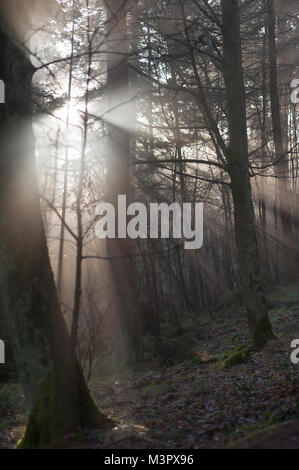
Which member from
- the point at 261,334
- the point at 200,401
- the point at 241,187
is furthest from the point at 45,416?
the point at 241,187

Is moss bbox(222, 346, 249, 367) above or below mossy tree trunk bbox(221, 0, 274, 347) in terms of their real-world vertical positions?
below

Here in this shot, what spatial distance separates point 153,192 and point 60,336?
A: 10018 mm

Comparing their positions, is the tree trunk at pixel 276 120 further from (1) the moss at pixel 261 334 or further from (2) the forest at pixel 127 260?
(1) the moss at pixel 261 334

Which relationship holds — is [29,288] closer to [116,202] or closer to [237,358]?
[237,358]

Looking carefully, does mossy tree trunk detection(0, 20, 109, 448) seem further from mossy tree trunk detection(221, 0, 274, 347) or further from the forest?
mossy tree trunk detection(221, 0, 274, 347)

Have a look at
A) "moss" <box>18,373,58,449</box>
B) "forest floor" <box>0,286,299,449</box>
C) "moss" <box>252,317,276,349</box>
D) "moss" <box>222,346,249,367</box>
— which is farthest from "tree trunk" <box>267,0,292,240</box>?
"moss" <box>18,373,58,449</box>

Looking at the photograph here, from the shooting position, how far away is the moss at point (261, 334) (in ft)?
31.8

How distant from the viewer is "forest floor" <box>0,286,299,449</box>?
5.37 metres

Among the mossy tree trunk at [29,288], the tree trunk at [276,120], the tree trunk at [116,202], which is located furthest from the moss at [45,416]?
the tree trunk at [276,120]

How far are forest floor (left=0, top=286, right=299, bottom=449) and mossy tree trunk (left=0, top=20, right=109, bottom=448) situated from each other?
1.42 ft

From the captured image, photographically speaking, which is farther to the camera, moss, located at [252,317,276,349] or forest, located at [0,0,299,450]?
moss, located at [252,317,276,349]

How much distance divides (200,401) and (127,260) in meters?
4.65

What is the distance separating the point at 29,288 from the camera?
5391 millimetres
